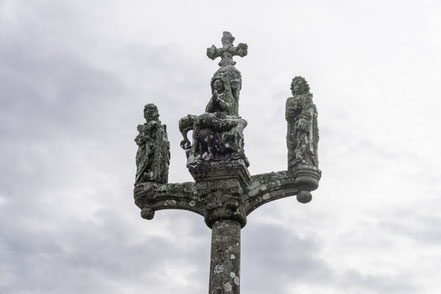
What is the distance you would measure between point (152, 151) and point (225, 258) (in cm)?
305

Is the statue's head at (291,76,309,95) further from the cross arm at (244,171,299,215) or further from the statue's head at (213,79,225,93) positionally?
the cross arm at (244,171,299,215)

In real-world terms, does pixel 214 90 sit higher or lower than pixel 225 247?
higher

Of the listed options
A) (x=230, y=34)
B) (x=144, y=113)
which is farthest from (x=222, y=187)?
(x=230, y=34)

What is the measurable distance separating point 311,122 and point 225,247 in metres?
2.94

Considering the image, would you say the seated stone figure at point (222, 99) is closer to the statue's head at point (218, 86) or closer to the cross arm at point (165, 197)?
the statue's head at point (218, 86)

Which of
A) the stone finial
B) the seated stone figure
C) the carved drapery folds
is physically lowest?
the carved drapery folds

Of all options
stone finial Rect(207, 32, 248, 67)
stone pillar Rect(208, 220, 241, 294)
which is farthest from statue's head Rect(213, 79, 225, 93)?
stone pillar Rect(208, 220, 241, 294)

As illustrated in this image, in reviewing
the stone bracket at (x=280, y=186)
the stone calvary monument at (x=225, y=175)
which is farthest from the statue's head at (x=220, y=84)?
the stone bracket at (x=280, y=186)

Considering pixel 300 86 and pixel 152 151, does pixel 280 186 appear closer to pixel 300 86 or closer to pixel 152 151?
pixel 300 86

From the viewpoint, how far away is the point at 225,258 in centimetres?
1329

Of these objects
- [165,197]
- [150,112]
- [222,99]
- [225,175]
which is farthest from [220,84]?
[165,197]

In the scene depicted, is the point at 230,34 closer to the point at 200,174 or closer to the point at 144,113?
the point at 144,113

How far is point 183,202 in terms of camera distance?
1453 centimetres

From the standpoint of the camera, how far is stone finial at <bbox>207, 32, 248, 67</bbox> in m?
15.8
